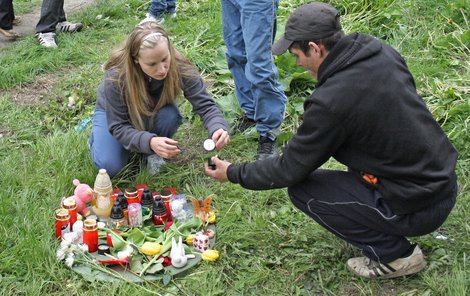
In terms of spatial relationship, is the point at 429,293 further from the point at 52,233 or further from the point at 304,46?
the point at 52,233

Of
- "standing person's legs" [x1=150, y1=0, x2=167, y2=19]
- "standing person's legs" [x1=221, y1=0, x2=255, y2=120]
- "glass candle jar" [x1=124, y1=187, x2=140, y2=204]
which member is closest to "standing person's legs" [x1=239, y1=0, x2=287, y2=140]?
"standing person's legs" [x1=221, y1=0, x2=255, y2=120]

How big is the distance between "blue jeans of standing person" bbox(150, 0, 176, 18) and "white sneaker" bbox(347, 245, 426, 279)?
4320mm

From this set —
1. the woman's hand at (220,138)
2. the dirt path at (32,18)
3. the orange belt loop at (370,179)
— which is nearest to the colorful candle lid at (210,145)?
the woman's hand at (220,138)

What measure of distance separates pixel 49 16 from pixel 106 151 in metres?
2.89

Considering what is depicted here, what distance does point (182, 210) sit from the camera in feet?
11.1

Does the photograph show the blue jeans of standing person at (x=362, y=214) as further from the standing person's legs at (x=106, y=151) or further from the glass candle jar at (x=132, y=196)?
the standing person's legs at (x=106, y=151)

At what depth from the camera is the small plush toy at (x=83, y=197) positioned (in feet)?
11.1

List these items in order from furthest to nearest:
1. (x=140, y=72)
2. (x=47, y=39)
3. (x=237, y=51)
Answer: (x=47, y=39)
(x=237, y=51)
(x=140, y=72)

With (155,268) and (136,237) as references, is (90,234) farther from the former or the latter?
(155,268)

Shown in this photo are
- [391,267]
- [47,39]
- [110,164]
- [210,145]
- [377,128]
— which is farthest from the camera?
[47,39]

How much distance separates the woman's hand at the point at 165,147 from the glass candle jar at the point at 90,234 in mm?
532

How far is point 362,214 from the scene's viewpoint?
2.74 meters

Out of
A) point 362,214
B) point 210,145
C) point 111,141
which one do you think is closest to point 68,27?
point 111,141

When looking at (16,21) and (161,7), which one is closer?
(161,7)
